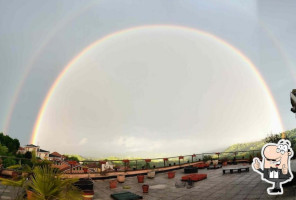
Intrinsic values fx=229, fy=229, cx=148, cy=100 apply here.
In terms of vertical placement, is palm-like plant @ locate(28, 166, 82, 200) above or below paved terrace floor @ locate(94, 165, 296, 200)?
above

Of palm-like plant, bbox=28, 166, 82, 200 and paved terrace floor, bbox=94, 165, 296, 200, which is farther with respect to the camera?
paved terrace floor, bbox=94, 165, 296, 200

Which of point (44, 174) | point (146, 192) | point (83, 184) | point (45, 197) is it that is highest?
point (44, 174)

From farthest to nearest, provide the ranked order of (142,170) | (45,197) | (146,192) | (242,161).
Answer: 1. (242,161)
2. (142,170)
3. (146,192)
4. (45,197)

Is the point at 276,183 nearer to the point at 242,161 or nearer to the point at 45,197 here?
the point at 45,197

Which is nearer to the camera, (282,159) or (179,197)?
(282,159)

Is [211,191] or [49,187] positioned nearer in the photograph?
[49,187]

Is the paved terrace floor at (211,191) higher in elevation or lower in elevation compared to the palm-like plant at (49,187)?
lower

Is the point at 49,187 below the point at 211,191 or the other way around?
the other way around

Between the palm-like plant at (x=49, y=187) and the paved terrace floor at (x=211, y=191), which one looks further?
the paved terrace floor at (x=211, y=191)

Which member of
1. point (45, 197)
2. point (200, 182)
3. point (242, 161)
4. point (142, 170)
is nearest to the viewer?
point (45, 197)

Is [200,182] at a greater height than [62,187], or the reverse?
[62,187]

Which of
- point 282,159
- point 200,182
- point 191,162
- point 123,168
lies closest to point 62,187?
point 282,159
